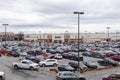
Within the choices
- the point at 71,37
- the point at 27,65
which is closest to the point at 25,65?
the point at 27,65

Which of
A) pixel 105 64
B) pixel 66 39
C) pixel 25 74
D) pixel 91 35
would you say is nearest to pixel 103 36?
pixel 91 35

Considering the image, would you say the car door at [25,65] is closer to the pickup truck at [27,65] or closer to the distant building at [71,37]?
the pickup truck at [27,65]

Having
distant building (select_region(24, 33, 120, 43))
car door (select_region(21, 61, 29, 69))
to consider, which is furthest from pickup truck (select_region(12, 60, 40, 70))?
distant building (select_region(24, 33, 120, 43))

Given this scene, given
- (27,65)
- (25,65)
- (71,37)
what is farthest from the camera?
(71,37)

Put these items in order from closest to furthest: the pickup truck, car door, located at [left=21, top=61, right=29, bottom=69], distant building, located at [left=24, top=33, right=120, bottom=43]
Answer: the pickup truck
car door, located at [left=21, top=61, right=29, bottom=69]
distant building, located at [left=24, top=33, right=120, bottom=43]

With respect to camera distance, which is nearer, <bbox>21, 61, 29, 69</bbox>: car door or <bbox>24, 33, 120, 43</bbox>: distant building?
<bbox>21, 61, 29, 69</bbox>: car door

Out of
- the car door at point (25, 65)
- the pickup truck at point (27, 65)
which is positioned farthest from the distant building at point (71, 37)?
the car door at point (25, 65)

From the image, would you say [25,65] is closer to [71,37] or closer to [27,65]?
[27,65]

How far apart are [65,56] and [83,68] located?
69.5 feet

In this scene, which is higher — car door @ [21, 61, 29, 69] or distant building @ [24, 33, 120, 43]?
distant building @ [24, 33, 120, 43]

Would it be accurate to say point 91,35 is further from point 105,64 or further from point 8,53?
point 105,64

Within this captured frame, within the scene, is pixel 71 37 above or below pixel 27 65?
above

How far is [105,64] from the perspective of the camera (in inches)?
2085

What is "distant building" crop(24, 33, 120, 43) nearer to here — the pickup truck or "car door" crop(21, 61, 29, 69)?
the pickup truck
